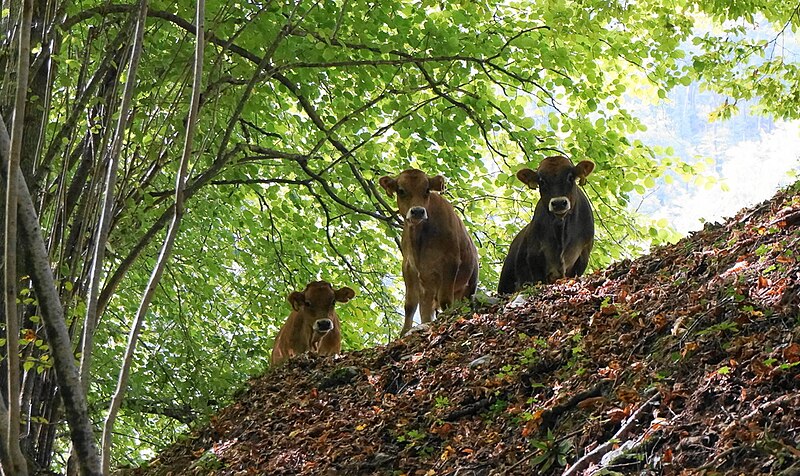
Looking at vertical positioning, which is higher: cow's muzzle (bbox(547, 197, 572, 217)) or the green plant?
cow's muzzle (bbox(547, 197, 572, 217))

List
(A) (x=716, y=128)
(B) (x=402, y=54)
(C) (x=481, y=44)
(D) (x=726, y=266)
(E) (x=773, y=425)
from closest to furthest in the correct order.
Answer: (E) (x=773, y=425) < (D) (x=726, y=266) < (B) (x=402, y=54) < (C) (x=481, y=44) < (A) (x=716, y=128)

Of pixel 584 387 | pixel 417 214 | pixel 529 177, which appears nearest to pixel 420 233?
pixel 417 214

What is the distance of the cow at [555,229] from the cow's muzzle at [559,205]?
119mm

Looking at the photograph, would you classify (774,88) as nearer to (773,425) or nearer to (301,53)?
(301,53)

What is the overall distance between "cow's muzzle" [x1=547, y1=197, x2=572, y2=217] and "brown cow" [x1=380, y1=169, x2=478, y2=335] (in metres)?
1.61

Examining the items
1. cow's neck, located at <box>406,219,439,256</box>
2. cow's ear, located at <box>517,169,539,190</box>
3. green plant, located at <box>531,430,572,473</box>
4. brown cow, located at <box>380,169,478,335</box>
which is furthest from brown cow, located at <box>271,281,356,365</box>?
green plant, located at <box>531,430,572,473</box>

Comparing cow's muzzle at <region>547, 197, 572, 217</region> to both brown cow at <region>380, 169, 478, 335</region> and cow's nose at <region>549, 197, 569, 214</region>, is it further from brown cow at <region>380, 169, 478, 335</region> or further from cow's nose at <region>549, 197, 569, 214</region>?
brown cow at <region>380, 169, 478, 335</region>

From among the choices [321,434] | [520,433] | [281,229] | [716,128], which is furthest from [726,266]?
[716,128]

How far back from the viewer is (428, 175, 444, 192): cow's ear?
11148 millimetres

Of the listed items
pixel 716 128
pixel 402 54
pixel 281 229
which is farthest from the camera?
pixel 716 128

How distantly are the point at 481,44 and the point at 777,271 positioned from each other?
21.1 ft

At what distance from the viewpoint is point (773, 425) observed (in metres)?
3.96

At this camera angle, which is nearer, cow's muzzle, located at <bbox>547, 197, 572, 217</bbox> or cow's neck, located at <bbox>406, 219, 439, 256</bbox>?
cow's muzzle, located at <bbox>547, 197, 572, 217</bbox>

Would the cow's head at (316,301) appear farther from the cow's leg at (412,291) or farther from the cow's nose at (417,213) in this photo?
the cow's nose at (417,213)
